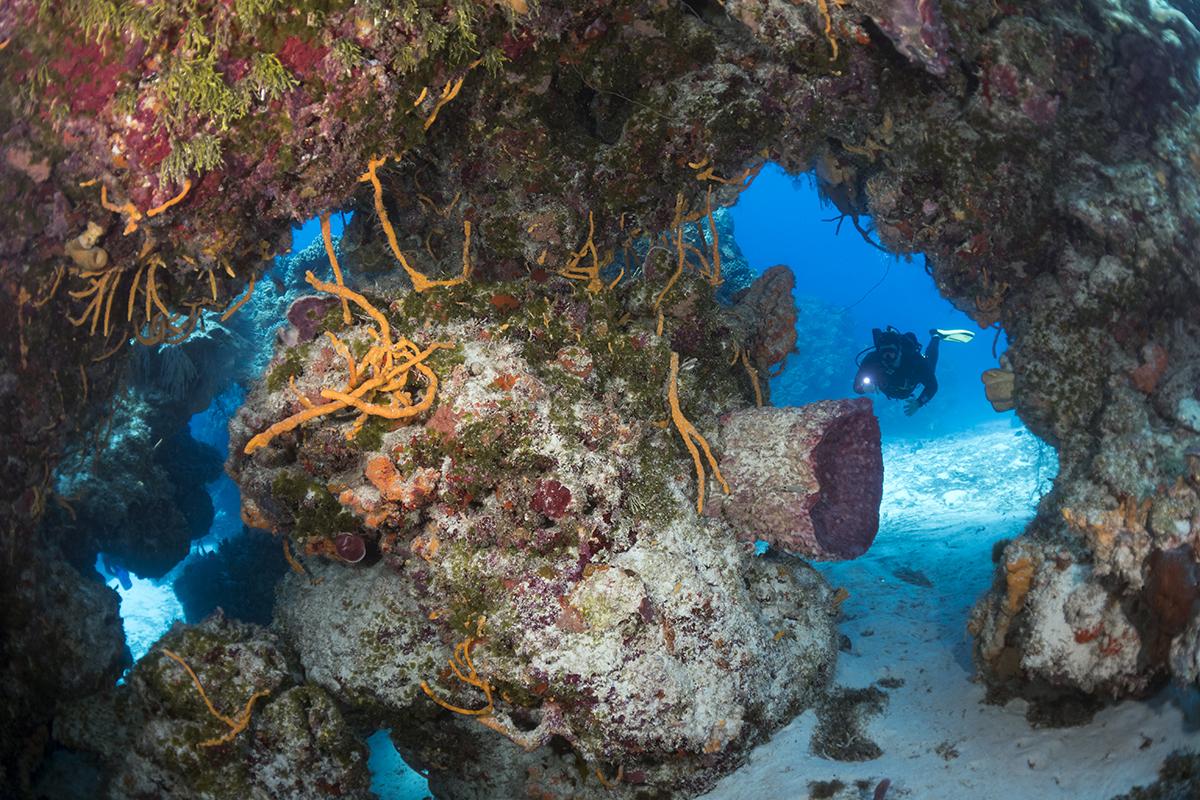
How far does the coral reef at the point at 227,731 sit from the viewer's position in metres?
4.18

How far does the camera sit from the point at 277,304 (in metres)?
14.2

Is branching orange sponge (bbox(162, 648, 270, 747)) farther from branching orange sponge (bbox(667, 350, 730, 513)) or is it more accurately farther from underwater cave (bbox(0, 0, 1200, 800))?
branching orange sponge (bbox(667, 350, 730, 513))

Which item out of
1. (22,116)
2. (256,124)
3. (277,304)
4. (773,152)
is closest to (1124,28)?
(773,152)

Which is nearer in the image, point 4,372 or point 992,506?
point 4,372

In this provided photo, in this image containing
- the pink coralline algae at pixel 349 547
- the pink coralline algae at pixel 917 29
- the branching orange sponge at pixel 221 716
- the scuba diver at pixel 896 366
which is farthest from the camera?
the scuba diver at pixel 896 366

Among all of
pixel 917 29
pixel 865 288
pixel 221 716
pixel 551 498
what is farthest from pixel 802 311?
pixel 865 288

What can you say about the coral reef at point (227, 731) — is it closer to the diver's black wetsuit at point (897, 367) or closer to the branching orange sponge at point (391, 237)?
the branching orange sponge at point (391, 237)

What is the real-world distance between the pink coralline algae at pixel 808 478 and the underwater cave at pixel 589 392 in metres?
0.03

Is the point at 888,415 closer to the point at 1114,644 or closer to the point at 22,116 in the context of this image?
the point at 1114,644

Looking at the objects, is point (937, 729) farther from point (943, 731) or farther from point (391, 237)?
point (391, 237)

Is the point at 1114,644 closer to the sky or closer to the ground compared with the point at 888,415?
closer to the ground

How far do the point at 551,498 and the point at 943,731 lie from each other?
3.17 meters

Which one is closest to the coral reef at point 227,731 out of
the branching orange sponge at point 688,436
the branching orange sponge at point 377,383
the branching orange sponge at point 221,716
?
the branching orange sponge at point 221,716

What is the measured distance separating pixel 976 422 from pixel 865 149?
2220 cm
